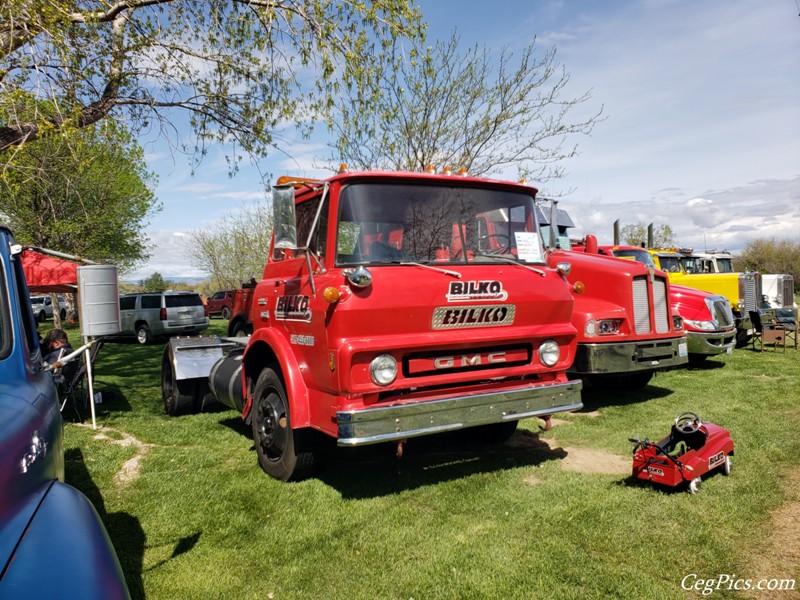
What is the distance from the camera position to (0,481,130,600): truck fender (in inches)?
56.8

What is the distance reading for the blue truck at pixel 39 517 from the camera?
4.86 feet

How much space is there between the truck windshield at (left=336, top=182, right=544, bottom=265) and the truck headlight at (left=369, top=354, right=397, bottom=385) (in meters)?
0.76

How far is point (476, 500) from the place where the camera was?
4.50 m

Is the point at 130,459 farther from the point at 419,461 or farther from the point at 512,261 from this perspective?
the point at 512,261

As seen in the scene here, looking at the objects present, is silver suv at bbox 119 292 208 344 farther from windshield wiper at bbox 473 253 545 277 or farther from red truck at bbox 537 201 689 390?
windshield wiper at bbox 473 253 545 277

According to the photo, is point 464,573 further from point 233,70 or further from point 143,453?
point 233,70

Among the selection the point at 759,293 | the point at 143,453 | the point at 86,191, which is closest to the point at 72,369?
the point at 143,453

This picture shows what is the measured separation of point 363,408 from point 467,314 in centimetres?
114

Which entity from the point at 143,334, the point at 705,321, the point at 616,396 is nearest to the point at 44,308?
the point at 143,334

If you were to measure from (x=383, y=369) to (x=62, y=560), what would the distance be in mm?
2747

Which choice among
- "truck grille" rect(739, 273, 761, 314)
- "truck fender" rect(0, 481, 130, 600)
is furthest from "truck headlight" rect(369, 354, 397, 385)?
"truck grille" rect(739, 273, 761, 314)

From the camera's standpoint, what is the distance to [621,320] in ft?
24.2

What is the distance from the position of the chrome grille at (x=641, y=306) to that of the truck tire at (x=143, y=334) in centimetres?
1749

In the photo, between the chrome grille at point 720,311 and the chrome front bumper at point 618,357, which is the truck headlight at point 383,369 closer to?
the chrome front bumper at point 618,357
